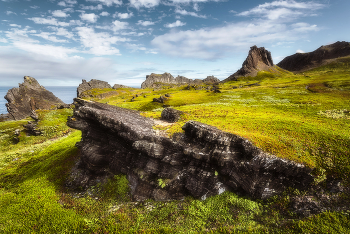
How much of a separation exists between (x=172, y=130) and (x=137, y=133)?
525cm

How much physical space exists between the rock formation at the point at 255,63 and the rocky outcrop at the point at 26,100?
15744 centimetres

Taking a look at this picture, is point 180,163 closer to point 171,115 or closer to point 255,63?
point 171,115

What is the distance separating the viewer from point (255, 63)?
16162 centimetres

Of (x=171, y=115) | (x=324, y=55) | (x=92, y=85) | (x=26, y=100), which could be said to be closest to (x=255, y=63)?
(x=324, y=55)

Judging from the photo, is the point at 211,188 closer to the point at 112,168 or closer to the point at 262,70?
the point at 112,168

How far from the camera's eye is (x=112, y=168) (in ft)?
75.7

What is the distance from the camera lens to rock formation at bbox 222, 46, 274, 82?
5989 inches

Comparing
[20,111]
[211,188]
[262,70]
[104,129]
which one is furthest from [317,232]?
[262,70]

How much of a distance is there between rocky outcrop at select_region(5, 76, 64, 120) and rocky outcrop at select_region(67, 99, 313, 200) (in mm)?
91534

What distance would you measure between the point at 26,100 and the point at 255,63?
19676 cm

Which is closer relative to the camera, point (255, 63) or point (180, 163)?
point (180, 163)

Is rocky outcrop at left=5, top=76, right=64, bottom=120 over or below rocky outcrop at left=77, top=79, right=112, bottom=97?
below

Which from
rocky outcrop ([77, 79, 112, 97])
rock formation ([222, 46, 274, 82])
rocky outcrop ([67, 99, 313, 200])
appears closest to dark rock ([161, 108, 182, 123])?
rocky outcrop ([67, 99, 313, 200])

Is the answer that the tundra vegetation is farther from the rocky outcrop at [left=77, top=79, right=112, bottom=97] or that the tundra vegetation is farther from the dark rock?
the rocky outcrop at [left=77, top=79, right=112, bottom=97]
